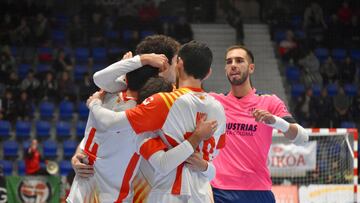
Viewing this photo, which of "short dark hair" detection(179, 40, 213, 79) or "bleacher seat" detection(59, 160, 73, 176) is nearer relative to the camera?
"short dark hair" detection(179, 40, 213, 79)

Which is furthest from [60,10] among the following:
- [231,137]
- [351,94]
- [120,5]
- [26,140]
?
[231,137]

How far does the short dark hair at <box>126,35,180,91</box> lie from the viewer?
14.8 feet

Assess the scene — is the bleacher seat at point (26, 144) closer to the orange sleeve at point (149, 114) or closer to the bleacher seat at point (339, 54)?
the bleacher seat at point (339, 54)

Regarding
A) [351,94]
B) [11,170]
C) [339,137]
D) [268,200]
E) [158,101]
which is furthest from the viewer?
[351,94]

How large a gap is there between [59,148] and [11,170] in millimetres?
1325

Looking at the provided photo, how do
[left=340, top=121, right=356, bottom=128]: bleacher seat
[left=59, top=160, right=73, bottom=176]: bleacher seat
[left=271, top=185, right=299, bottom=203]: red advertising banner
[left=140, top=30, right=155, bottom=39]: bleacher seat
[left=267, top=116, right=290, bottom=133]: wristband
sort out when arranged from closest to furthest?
[left=267, top=116, right=290, bottom=133]: wristband → [left=271, top=185, right=299, bottom=203]: red advertising banner → [left=59, top=160, right=73, bottom=176]: bleacher seat → [left=340, top=121, right=356, bottom=128]: bleacher seat → [left=140, top=30, right=155, bottom=39]: bleacher seat

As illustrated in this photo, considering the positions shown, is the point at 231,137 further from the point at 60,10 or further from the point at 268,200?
the point at 60,10

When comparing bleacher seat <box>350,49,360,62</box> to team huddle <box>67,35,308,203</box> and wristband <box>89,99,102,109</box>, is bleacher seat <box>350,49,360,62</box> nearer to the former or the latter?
team huddle <box>67,35,308,203</box>

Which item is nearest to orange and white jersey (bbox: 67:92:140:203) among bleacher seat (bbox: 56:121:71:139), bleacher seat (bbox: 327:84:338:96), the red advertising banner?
the red advertising banner

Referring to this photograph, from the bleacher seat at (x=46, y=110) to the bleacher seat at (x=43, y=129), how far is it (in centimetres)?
44

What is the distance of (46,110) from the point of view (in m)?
18.1

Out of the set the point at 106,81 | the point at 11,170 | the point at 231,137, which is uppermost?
the point at 106,81

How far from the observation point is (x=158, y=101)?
14.0ft

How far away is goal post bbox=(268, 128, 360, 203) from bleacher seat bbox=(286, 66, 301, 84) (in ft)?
22.8
